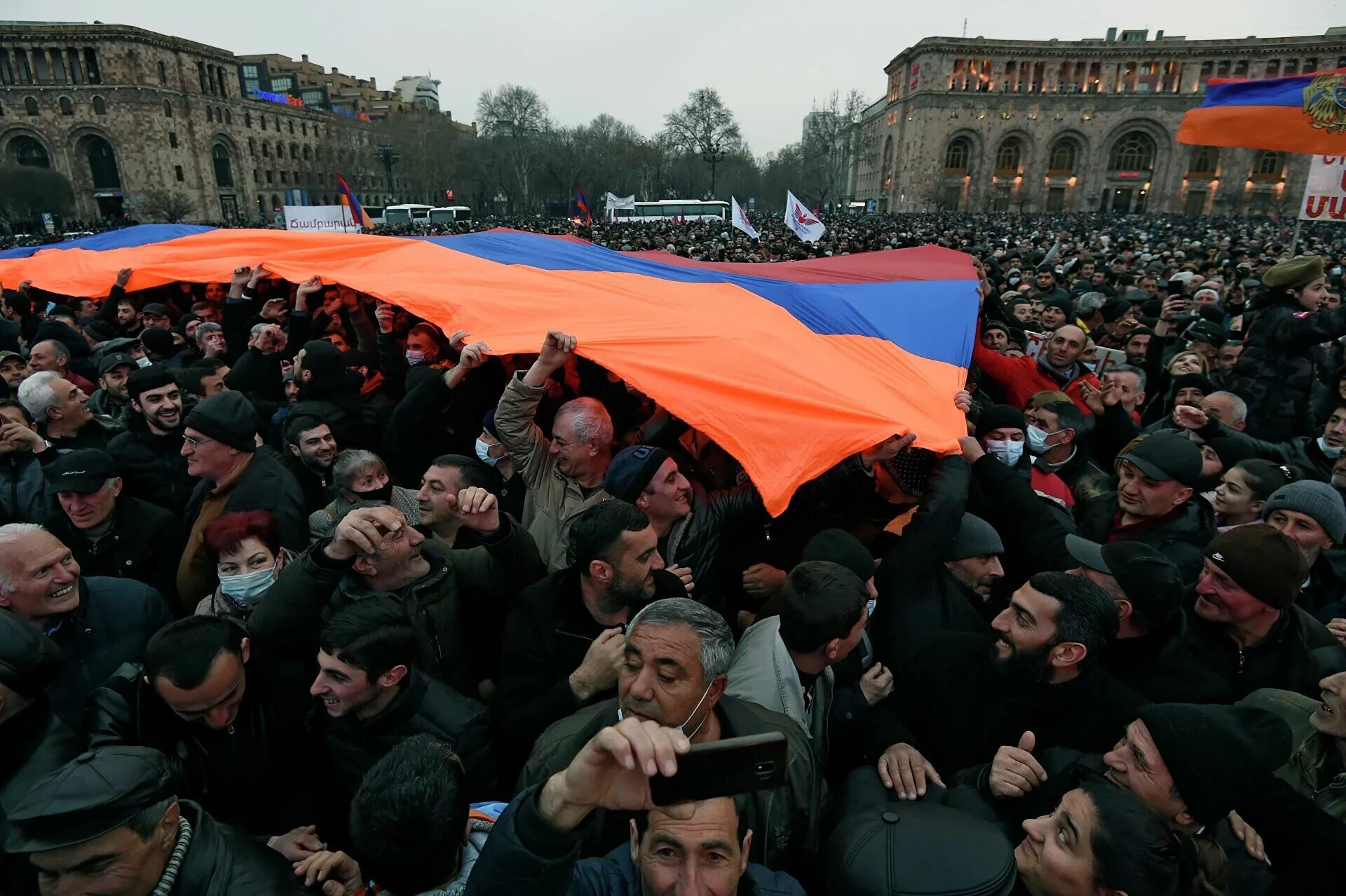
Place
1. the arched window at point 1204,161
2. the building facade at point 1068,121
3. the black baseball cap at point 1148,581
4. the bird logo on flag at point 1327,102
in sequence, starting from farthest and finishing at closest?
the building facade at point 1068,121 < the arched window at point 1204,161 < the bird logo on flag at point 1327,102 < the black baseball cap at point 1148,581

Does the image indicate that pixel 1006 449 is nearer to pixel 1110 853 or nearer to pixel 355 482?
pixel 1110 853

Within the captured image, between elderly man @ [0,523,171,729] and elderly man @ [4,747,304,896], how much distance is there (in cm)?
90

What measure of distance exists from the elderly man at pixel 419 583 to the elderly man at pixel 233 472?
2.83 ft

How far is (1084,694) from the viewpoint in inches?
81.8

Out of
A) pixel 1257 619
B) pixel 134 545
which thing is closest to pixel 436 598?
pixel 134 545

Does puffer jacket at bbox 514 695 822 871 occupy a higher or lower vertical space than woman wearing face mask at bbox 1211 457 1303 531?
lower

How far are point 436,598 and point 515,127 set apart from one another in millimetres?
75991

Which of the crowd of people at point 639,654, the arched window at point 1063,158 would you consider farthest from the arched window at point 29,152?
the arched window at point 1063,158

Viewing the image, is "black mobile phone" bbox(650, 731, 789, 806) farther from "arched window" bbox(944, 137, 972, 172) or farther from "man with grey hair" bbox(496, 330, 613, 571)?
"arched window" bbox(944, 137, 972, 172)

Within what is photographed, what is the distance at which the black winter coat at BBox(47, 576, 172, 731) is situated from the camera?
2330 millimetres

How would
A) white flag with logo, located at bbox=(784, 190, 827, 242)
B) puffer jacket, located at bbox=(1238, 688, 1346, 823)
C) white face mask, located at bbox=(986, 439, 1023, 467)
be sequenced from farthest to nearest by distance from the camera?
white flag with logo, located at bbox=(784, 190, 827, 242)
white face mask, located at bbox=(986, 439, 1023, 467)
puffer jacket, located at bbox=(1238, 688, 1346, 823)

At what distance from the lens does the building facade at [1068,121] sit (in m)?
57.8

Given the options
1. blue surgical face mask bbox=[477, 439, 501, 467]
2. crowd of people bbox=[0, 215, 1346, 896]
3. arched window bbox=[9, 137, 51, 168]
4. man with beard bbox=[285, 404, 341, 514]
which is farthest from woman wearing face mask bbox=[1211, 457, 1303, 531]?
arched window bbox=[9, 137, 51, 168]

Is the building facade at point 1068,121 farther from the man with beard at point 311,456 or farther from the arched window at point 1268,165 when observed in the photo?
the man with beard at point 311,456
